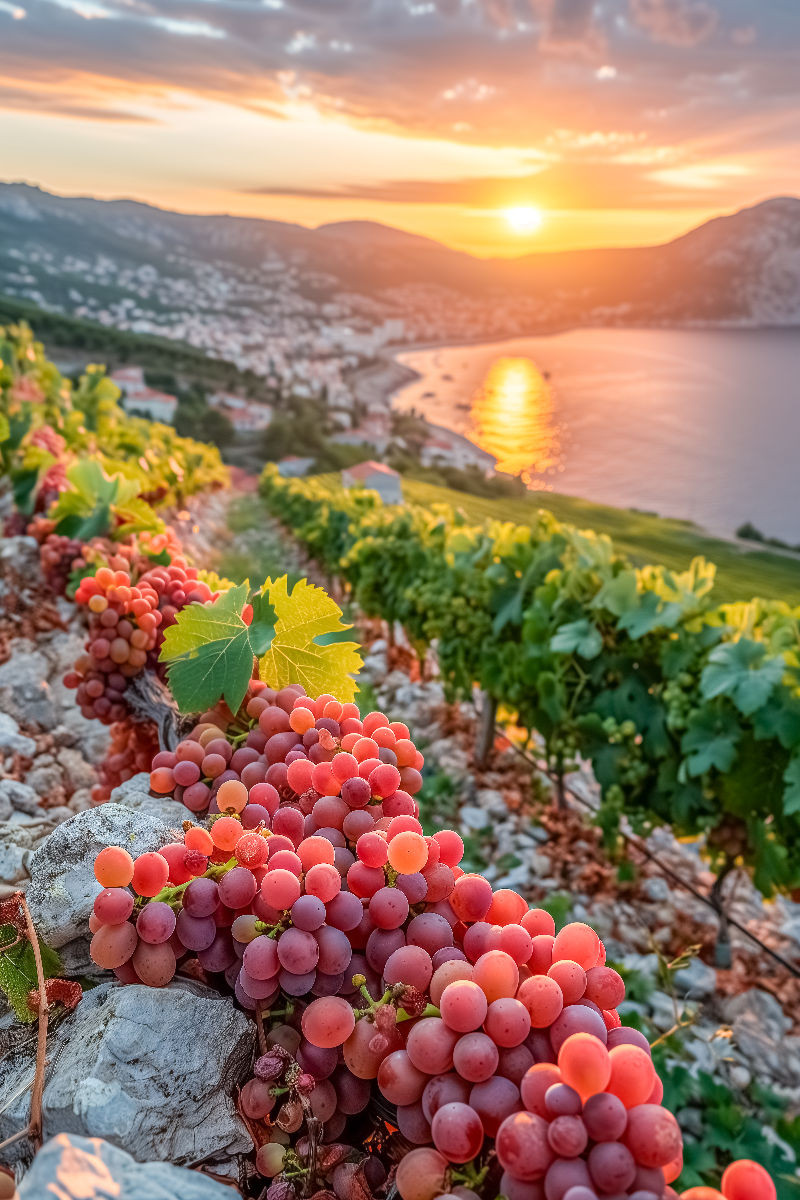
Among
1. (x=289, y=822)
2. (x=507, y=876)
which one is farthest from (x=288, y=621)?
(x=507, y=876)

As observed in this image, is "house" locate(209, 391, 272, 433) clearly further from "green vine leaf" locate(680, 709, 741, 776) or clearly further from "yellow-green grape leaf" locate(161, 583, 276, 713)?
"yellow-green grape leaf" locate(161, 583, 276, 713)

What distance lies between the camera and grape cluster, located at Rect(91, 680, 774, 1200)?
763 millimetres

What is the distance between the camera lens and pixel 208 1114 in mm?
977

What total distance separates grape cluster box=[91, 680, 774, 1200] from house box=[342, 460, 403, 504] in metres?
38.3

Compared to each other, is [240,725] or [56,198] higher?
[56,198]

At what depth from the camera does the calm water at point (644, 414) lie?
54000 millimetres

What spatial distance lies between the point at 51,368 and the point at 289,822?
499 inches

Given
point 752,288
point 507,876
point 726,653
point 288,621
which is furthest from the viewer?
point 752,288

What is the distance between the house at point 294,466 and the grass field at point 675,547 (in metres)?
23.6

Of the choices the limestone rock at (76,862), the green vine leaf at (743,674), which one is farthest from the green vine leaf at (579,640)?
the limestone rock at (76,862)

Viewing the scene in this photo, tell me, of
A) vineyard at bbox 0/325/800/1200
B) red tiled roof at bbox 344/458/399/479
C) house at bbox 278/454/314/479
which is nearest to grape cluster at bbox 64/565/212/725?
vineyard at bbox 0/325/800/1200

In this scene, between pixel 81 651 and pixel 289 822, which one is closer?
pixel 289 822

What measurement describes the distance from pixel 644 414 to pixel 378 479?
49.0 m

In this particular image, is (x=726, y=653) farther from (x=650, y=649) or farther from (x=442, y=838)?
(x=442, y=838)
